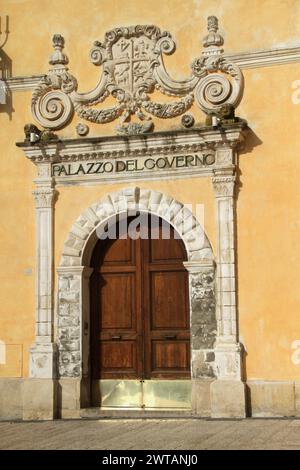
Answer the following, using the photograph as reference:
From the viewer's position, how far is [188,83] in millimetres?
11727

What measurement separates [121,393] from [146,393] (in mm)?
374

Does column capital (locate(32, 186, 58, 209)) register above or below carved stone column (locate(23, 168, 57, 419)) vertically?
above

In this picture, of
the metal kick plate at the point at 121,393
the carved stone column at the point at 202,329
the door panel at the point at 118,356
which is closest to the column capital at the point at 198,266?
the carved stone column at the point at 202,329

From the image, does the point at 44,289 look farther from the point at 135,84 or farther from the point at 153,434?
the point at 135,84

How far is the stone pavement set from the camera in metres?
8.93

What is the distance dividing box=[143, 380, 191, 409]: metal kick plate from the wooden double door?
3.8 inches

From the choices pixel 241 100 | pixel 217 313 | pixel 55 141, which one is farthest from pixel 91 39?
pixel 217 313

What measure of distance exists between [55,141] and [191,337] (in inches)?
136

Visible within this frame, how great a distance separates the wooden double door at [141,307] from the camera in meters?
11.7

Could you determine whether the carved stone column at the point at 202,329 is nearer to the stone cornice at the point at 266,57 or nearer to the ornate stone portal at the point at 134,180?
the ornate stone portal at the point at 134,180

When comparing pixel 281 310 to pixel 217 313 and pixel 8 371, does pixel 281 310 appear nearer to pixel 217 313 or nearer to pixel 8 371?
pixel 217 313

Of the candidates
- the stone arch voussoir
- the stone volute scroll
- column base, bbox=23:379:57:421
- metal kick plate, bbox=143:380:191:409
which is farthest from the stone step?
the stone volute scroll

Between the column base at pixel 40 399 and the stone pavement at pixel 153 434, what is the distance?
28 cm

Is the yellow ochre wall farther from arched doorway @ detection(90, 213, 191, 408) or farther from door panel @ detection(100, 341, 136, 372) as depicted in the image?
door panel @ detection(100, 341, 136, 372)
